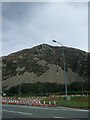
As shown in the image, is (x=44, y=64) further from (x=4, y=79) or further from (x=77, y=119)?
(x=77, y=119)

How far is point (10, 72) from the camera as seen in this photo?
615 ft

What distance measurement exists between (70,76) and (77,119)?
6785 inches

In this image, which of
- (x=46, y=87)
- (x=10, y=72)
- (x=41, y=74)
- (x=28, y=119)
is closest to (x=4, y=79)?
(x=10, y=72)

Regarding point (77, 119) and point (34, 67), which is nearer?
point (77, 119)

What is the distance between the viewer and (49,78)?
172m

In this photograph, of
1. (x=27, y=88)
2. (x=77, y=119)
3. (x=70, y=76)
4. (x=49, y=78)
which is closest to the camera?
(x=77, y=119)

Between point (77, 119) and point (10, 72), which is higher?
point (10, 72)

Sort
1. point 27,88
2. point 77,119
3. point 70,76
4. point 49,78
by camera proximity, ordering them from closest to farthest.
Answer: point 77,119 < point 27,88 < point 49,78 < point 70,76

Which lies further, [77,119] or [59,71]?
[59,71]

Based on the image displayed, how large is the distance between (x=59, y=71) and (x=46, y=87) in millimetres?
50983

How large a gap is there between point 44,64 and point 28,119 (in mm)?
181860

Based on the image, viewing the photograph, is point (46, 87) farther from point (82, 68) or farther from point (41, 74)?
point (82, 68)

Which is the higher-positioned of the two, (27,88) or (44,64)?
(44,64)

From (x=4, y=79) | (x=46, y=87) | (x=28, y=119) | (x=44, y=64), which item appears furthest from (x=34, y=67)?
(x=28, y=119)
